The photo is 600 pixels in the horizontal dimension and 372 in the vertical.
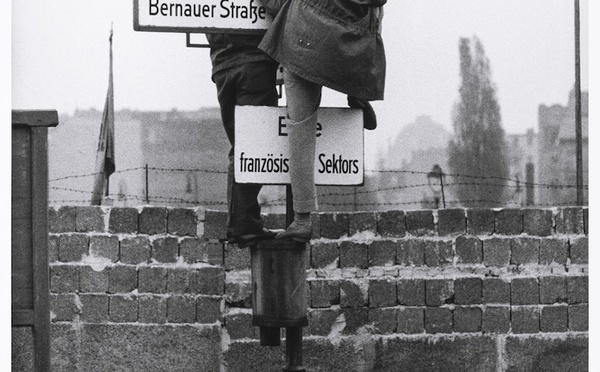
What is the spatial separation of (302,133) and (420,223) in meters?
2.40

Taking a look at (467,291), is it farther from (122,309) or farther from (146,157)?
(146,157)

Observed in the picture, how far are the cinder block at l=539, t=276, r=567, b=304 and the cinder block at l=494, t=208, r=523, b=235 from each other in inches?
13.5

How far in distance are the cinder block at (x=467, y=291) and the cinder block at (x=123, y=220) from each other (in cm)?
200

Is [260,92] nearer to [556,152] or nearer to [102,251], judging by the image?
[102,251]

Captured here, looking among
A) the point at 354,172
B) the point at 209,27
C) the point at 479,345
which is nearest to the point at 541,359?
the point at 479,345

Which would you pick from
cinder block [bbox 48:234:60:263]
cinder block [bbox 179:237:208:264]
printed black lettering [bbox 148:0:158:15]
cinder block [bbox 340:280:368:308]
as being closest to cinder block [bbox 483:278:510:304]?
cinder block [bbox 340:280:368:308]

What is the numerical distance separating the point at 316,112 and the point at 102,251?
2350mm

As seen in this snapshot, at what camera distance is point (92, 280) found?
7062 mm

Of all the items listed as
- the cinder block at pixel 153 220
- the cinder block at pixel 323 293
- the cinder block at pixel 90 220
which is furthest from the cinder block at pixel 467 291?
the cinder block at pixel 90 220

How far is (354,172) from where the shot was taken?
17.5 ft

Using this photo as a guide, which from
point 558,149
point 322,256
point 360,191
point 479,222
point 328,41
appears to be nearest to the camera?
point 328,41

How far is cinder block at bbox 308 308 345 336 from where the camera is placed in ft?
23.7

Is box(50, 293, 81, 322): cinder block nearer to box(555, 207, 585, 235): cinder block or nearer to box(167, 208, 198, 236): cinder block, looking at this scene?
box(167, 208, 198, 236): cinder block

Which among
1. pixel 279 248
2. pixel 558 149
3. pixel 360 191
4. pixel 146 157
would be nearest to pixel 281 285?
pixel 279 248
